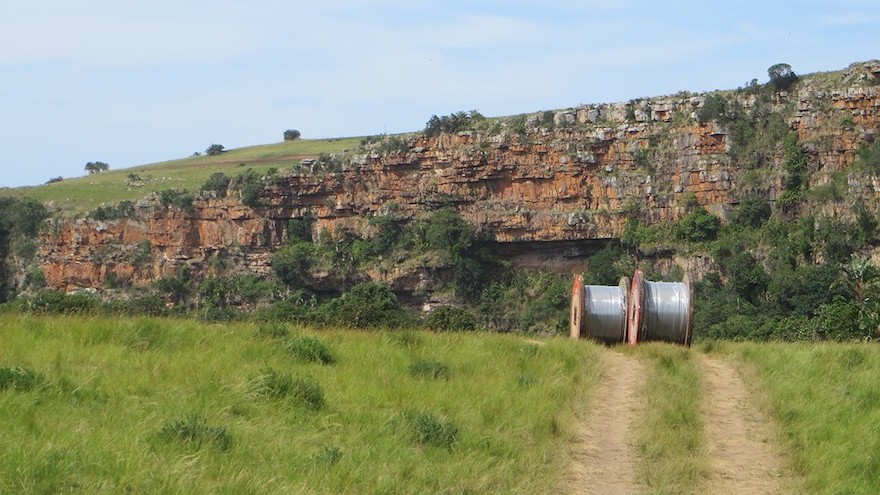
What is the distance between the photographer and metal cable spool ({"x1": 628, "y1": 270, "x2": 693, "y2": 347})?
20.4 meters

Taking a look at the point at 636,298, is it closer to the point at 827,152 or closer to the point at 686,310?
the point at 686,310

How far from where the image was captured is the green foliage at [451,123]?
108 metres

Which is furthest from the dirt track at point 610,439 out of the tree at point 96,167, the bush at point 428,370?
the tree at point 96,167

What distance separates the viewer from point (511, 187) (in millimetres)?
105125

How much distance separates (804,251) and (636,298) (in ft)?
226

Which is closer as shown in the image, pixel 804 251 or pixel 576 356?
pixel 576 356

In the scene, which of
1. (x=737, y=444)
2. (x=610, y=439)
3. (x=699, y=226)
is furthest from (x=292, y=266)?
(x=737, y=444)

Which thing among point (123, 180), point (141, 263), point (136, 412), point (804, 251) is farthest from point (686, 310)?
point (123, 180)

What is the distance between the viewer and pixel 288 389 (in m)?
11.8

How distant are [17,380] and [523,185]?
94828 mm

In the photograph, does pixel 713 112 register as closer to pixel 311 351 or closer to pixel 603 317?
pixel 603 317

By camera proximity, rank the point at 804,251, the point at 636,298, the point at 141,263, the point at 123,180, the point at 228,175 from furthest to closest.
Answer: the point at 123,180
the point at 228,175
the point at 141,263
the point at 804,251
the point at 636,298

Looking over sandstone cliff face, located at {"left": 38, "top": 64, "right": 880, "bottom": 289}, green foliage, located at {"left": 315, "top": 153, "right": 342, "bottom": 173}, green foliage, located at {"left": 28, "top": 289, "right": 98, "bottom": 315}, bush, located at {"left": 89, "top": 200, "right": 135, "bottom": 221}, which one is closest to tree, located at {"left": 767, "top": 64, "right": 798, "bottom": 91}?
sandstone cliff face, located at {"left": 38, "top": 64, "right": 880, "bottom": 289}

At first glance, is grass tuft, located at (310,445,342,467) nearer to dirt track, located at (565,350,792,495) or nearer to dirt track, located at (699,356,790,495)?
dirt track, located at (565,350,792,495)
